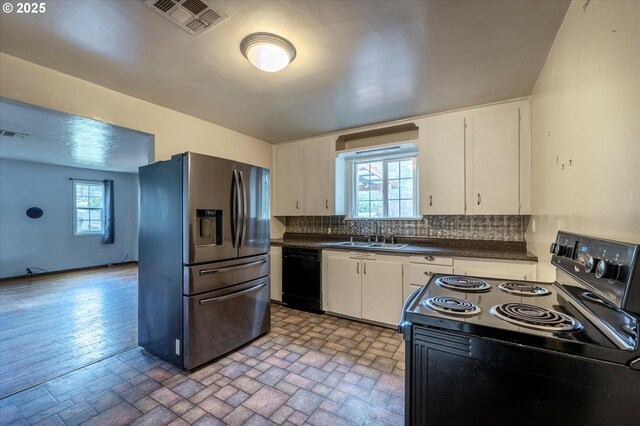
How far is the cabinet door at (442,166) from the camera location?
292 cm

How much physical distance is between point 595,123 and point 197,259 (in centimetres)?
256

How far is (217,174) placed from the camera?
7.92ft

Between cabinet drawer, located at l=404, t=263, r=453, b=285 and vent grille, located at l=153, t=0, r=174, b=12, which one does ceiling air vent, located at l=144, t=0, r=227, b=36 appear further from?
cabinet drawer, located at l=404, t=263, r=453, b=285

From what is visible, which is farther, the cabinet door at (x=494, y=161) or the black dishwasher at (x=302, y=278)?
the black dishwasher at (x=302, y=278)

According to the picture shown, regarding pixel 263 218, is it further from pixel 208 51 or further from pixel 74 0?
pixel 74 0

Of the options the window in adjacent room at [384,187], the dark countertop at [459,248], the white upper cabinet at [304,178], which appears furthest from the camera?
the white upper cabinet at [304,178]

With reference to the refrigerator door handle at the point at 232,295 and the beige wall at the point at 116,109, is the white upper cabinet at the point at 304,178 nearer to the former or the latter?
the beige wall at the point at 116,109

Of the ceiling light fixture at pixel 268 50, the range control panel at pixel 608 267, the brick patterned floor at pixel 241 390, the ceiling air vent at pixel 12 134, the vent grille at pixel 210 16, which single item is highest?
the ceiling air vent at pixel 12 134

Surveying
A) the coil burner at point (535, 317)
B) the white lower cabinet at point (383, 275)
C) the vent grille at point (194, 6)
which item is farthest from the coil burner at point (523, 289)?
the vent grille at point (194, 6)

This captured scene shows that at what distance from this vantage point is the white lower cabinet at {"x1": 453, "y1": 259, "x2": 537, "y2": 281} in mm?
2365

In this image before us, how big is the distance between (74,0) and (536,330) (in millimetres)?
2510

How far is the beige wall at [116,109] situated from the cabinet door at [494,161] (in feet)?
9.36

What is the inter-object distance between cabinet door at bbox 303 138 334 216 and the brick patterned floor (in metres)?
1.79

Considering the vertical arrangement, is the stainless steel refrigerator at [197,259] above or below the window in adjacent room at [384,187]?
below
